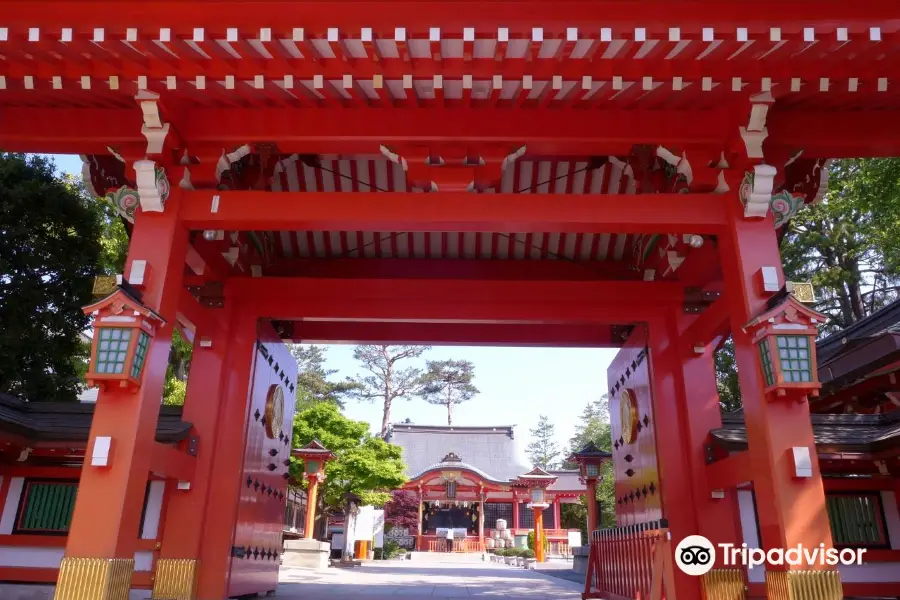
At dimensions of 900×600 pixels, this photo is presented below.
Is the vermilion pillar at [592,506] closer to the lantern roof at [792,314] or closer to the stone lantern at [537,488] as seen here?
the lantern roof at [792,314]

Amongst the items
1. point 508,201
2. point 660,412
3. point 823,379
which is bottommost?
point 660,412

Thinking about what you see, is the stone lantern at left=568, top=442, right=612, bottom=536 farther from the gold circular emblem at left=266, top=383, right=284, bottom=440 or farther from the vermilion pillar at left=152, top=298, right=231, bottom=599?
the vermilion pillar at left=152, top=298, right=231, bottom=599

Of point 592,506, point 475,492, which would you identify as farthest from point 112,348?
point 475,492

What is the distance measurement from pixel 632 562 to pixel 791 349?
2639 mm

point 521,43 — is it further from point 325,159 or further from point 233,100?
point 325,159

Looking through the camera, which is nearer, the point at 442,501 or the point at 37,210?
the point at 37,210

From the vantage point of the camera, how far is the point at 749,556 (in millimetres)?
5621

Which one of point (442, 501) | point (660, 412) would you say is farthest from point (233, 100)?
point (442, 501)

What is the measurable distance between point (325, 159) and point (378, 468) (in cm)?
1380

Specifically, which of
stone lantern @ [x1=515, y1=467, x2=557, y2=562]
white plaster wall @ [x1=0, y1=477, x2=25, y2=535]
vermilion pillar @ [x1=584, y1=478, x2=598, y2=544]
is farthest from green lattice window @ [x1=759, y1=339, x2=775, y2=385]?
stone lantern @ [x1=515, y1=467, x2=557, y2=562]

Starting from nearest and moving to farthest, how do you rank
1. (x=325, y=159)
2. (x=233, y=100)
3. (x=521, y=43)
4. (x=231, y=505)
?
(x=521, y=43)
(x=233, y=100)
(x=231, y=505)
(x=325, y=159)

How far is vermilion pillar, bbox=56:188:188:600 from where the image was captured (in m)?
3.88

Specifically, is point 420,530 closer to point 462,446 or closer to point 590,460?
point 462,446

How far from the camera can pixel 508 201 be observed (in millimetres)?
4801
